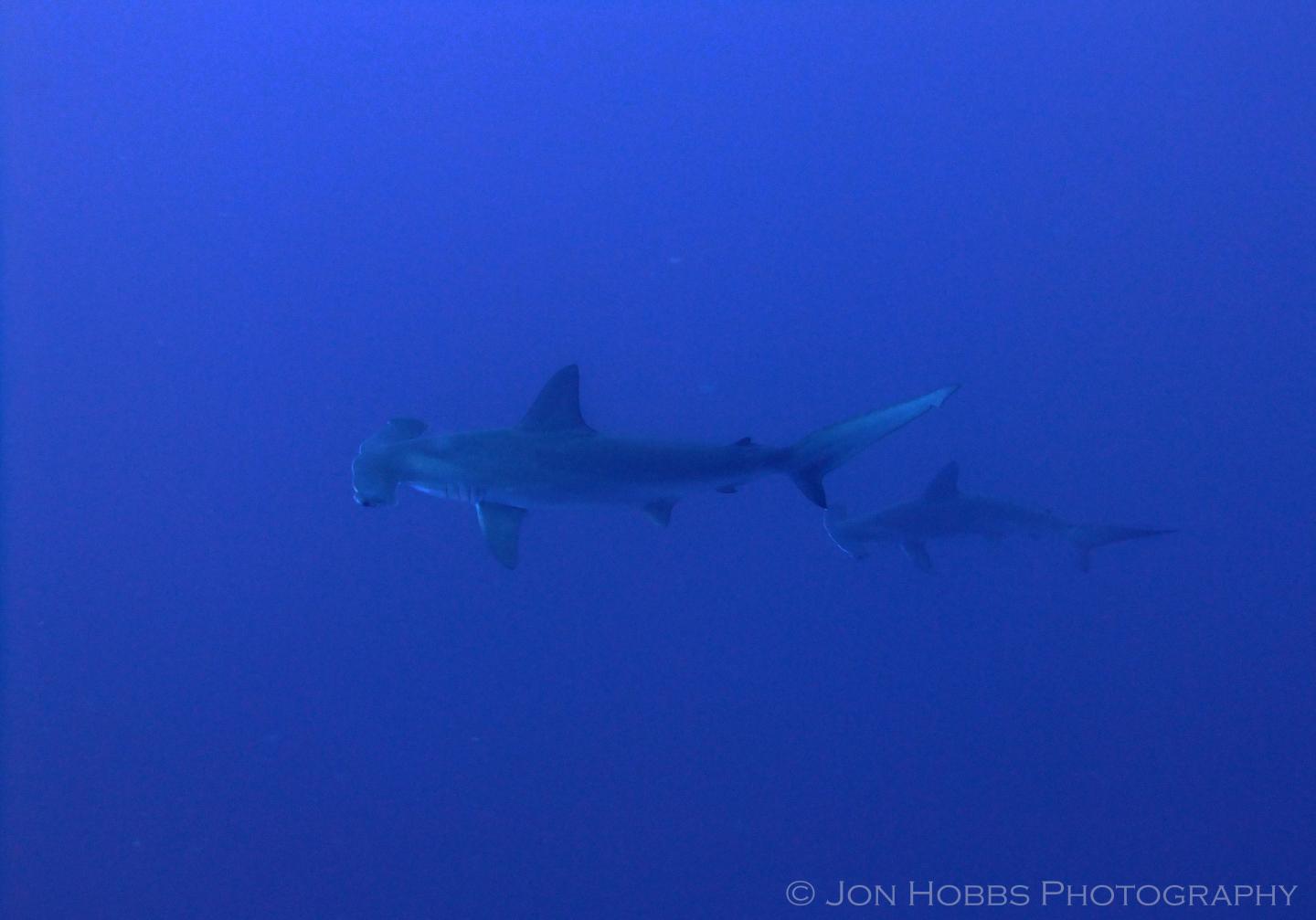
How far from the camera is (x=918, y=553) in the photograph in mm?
7414

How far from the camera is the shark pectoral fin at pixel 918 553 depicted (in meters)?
7.38

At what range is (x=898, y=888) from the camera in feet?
24.1

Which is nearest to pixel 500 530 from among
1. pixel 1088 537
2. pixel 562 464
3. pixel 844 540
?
pixel 562 464

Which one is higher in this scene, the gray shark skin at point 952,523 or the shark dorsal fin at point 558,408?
the gray shark skin at point 952,523

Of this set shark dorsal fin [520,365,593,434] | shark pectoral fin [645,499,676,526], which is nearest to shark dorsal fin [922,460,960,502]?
shark pectoral fin [645,499,676,526]

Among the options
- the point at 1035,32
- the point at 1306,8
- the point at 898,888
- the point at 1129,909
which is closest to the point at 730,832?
the point at 898,888

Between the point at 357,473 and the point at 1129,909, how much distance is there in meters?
6.92

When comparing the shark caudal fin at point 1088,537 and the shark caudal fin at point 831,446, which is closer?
the shark caudal fin at point 831,446

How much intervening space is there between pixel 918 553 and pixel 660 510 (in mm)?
3484

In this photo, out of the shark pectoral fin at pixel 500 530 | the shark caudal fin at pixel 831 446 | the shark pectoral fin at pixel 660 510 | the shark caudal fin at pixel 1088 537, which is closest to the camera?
the shark caudal fin at pixel 831 446

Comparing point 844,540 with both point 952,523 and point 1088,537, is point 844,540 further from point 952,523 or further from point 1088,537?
point 1088,537

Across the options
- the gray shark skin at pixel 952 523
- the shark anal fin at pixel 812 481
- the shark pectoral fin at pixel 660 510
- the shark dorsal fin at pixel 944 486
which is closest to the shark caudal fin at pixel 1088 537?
the gray shark skin at pixel 952 523

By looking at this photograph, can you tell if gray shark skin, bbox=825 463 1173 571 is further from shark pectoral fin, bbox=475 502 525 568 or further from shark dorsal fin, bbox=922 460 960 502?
shark pectoral fin, bbox=475 502 525 568

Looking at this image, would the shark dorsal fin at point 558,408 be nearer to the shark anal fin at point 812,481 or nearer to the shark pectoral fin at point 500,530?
the shark pectoral fin at point 500,530
